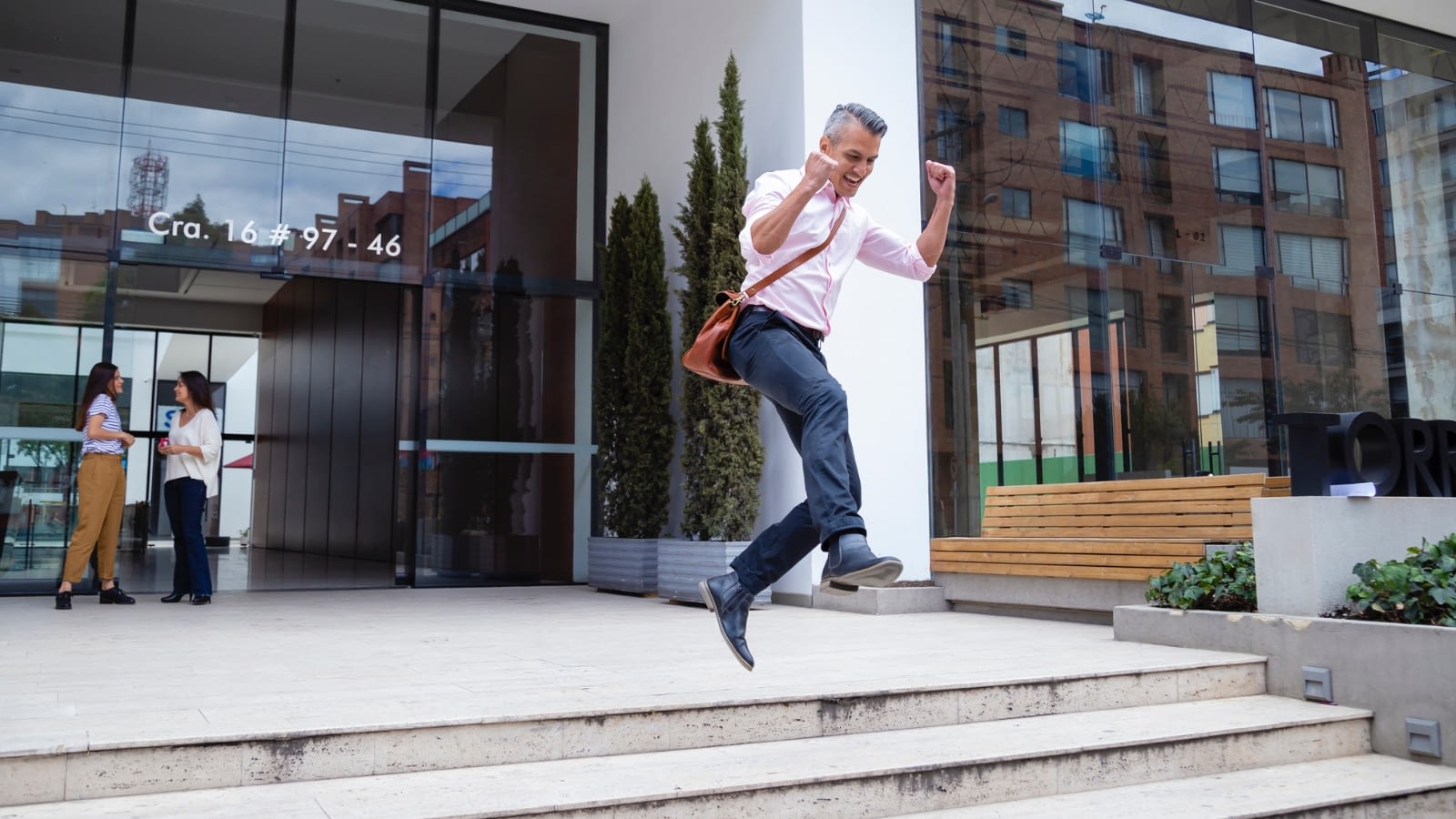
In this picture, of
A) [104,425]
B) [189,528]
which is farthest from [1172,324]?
[104,425]

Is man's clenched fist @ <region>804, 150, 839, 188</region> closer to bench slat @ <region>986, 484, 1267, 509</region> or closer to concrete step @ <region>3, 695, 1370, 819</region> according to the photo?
concrete step @ <region>3, 695, 1370, 819</region>

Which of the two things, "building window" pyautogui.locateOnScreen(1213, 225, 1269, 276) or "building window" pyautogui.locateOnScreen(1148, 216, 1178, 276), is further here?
"building window" pyautogui.locateOnScreen(1213, 225, 1269, 276)

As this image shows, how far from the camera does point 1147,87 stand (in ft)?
29.9

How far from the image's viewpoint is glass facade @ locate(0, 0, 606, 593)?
28.3 ft

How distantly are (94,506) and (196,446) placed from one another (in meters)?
0.74

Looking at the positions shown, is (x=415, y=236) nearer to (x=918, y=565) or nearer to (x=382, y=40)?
(x=382, y=40)

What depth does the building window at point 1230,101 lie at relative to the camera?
9.30m

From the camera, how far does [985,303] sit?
8.54 m

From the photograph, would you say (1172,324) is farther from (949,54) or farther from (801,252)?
(801,252)

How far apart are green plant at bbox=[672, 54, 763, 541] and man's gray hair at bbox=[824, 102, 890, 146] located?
4755 mm

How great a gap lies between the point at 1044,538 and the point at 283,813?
5498 millimetres

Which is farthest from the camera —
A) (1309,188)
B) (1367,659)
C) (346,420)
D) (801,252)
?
(346,420)

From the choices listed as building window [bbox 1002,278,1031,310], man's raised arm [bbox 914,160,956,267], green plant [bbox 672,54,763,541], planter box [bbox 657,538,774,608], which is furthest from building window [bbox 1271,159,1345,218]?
man's raised arm [bbox 914,160,956,267]

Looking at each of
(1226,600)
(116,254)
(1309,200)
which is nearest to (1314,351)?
(1309,200)
